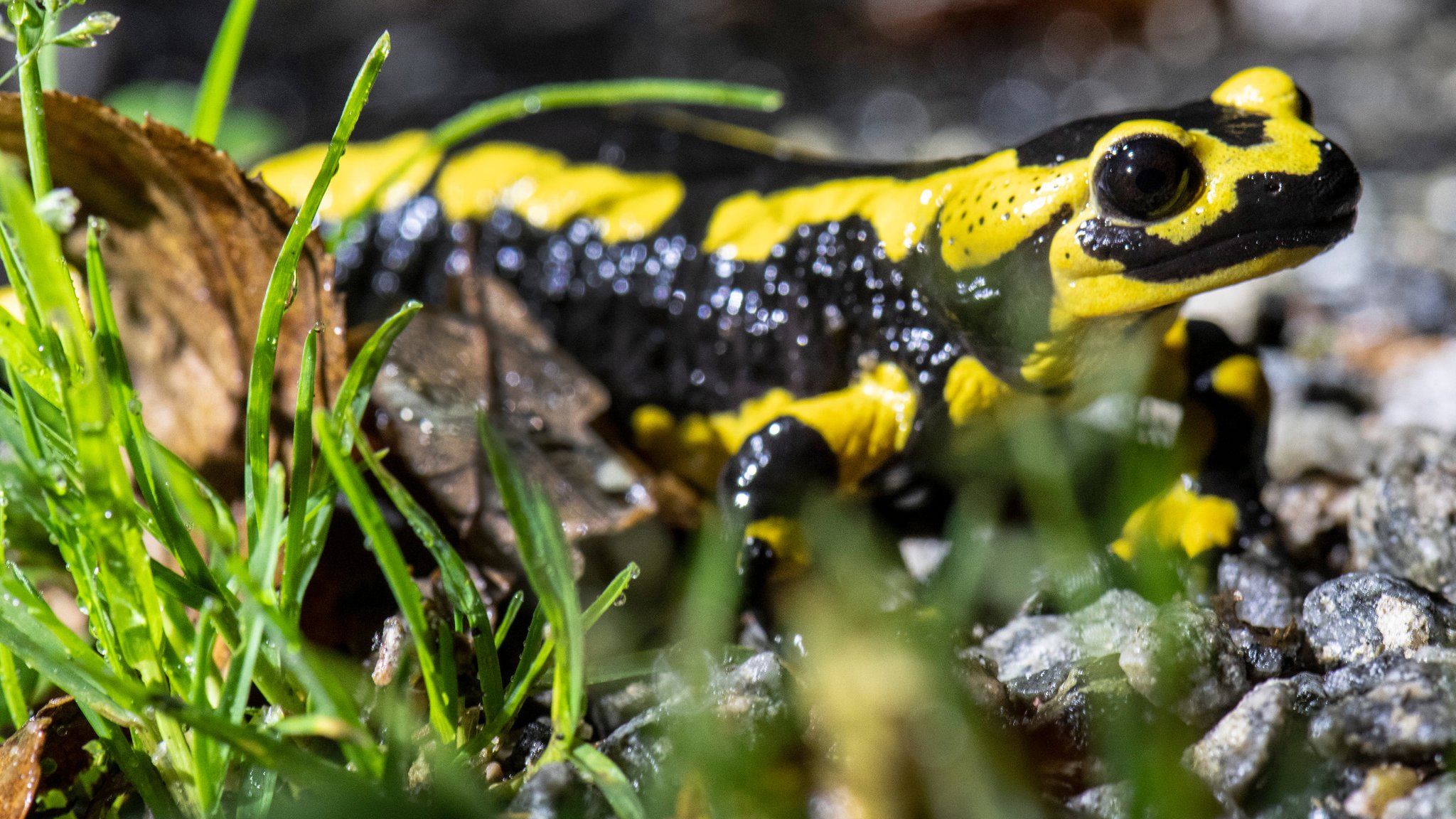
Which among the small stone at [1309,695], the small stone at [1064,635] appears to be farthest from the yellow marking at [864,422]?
the small stone at [1309,695]

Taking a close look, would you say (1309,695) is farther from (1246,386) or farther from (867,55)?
(867,55)

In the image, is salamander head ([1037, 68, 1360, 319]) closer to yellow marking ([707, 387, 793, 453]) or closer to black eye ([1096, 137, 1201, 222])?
black eye ([1096, 137, 1201, 222])

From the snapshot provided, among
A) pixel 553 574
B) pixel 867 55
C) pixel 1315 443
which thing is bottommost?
pixel 867 55

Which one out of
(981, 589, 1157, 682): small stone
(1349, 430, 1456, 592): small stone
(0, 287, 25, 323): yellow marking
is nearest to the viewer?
(981, 589, 1157, 682): small stone

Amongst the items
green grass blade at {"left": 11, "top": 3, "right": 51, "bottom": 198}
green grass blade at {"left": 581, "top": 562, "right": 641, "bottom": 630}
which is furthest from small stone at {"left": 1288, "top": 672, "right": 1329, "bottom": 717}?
green grass blade at {"left": 11, "top": 3, "right": 51, "bottom": 198}

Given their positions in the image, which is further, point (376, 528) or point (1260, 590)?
point (1260, 590)

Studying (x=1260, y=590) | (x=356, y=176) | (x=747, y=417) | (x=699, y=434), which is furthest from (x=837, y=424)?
(x=356, y=176)

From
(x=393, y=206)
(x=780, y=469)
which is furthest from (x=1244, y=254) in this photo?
(x=393, y=206)

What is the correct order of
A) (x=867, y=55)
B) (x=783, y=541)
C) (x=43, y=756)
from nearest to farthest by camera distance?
(x=43, y=756) → (x=783, y=541) → (x=867, y=55)
